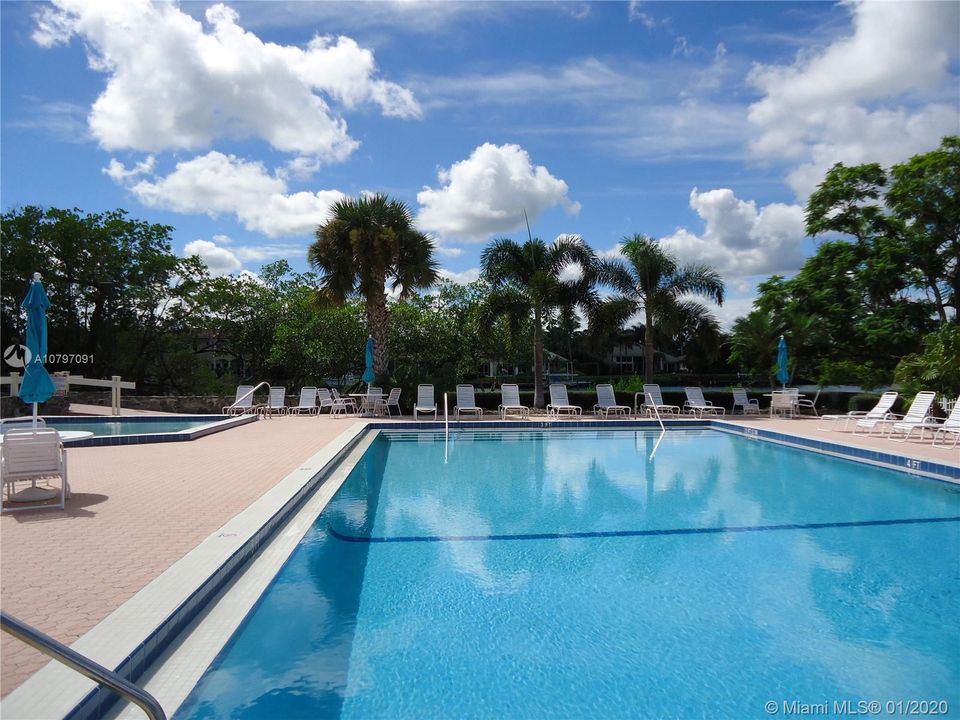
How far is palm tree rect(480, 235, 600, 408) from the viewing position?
2016 cm

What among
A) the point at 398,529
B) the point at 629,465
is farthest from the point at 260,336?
the point at 398,529

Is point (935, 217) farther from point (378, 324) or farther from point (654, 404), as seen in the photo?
point (378, 324)

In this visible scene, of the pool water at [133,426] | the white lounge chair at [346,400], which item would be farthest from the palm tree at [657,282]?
the pool water at [133,426]

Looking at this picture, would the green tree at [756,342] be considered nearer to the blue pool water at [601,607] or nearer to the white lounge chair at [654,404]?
the white lounge chair at [654,404]

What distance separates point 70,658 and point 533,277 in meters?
18.5

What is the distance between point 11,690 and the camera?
2.74 meters

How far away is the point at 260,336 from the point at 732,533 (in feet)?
86.1

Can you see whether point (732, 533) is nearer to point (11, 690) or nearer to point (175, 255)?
point (11, 690)

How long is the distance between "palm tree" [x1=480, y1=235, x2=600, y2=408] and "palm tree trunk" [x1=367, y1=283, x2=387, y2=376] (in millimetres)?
3306

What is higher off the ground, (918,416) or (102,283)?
(102,283)

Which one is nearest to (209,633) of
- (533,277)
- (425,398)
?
(425,398)

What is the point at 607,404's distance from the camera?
64.0ft

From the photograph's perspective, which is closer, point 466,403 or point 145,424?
point 145,424

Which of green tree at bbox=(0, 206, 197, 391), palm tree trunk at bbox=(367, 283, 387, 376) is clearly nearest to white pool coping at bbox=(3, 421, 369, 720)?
palm tree trunk at bbox=(367, 283, 387, 376)
